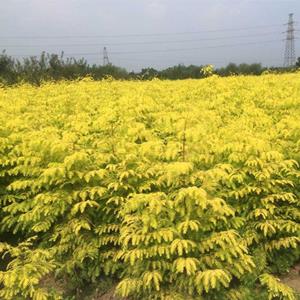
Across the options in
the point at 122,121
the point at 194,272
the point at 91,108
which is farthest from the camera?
the point at 91,108

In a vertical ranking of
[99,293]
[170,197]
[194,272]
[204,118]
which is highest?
[204,118]

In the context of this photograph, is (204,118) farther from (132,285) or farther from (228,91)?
(228,91)

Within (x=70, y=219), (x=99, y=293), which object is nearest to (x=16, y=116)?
(x=70, y=219)

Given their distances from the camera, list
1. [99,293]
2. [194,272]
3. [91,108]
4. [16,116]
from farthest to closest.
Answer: [91,108] < [16,116] < [99,293] < [194,272]

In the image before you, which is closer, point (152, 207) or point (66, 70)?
point (152, 207)

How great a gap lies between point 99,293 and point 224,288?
126 cm

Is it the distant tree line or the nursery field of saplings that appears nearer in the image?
the nursery field of saplings

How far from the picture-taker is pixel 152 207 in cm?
383

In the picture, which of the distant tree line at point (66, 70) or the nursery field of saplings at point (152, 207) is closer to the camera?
the nursery field of saplings at point (152, 207)

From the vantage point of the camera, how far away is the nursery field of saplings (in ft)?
12.8

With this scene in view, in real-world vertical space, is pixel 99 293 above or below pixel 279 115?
below

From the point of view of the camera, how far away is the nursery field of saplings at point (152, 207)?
391cm

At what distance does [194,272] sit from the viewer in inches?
149

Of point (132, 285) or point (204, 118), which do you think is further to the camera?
point (204, 118)
